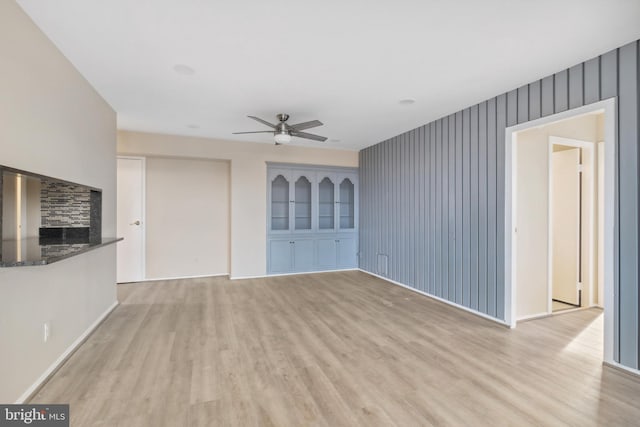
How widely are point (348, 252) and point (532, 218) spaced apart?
3.47 metres

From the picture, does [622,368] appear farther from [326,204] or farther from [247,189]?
[247,189]

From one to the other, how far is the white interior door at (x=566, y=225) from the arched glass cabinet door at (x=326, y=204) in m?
3.72

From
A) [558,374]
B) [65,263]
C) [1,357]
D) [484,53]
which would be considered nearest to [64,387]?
[1,357]

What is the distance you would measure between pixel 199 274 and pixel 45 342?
11.1 feet

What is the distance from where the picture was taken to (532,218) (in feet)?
11.3

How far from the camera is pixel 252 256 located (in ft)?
17.8

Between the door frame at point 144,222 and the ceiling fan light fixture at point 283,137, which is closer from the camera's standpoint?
the ceiling fan light fixture at point 283,137

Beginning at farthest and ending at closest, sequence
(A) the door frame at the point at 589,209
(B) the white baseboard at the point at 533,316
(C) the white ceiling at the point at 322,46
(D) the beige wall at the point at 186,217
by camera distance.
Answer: (D) the beige wall at the point at 186,217, (A) the door frame at the point at 589,209, (B) the white baseboard at the point at 533,316, (C) the white ceiling at the point at 322,46

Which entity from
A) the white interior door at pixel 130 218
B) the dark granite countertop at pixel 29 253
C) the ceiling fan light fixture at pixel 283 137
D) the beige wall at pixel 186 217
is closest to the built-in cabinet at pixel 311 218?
the beige wall at pixel 186 217

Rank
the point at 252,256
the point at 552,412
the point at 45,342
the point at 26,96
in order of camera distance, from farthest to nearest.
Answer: the point at 252,256 → the point at 45,342 → the point at 26,96 → the point at 552,412

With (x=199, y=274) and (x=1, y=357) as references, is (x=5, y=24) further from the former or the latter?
(x=199, y=274)

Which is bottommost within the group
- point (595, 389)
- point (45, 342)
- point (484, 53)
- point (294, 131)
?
point (595, 389)

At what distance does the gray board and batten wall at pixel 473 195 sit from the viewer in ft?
7.39

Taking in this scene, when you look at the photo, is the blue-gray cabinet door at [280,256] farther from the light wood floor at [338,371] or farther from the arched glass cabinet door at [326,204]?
the light wood floor at [338,371]
